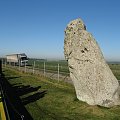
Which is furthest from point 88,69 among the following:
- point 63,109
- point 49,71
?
point 49,71

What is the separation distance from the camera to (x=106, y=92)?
15125 millimetres

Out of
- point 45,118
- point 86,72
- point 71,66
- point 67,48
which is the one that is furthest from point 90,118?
point 67,48

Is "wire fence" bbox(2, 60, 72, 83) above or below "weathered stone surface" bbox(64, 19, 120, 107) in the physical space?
below

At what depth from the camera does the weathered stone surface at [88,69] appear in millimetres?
15211

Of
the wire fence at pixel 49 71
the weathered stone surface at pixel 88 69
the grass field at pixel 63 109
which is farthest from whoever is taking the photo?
the wire fence at pixel 49 71

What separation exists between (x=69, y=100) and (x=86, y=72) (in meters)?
2.20

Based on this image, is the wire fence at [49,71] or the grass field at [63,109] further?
the wire fence at [49,71]

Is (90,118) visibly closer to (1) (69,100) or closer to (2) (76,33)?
(1) (69,100)

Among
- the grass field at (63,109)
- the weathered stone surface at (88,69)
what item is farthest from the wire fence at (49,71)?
the weathered stone surface at (88,69)

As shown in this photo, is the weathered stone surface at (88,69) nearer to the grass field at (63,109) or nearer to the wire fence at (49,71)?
the grass field at (63,109)

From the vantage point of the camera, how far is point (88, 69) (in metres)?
15.9

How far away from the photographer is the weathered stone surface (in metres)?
15.2

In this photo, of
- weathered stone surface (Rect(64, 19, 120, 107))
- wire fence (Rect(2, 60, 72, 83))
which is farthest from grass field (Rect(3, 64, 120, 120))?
wire fence (Rect(2, 60, 72, 83))

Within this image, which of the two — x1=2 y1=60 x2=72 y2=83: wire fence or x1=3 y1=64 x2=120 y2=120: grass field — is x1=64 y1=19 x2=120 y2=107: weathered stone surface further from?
x1=2 y1=60 x2=72 y2=83: wire fence
